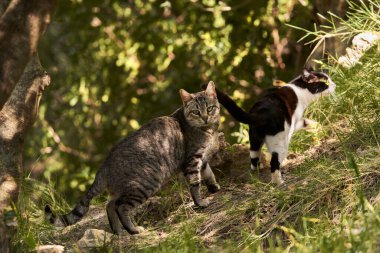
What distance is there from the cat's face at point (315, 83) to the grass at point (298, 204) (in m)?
0.09

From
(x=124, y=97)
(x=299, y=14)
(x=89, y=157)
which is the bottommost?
(x=89, y=157)

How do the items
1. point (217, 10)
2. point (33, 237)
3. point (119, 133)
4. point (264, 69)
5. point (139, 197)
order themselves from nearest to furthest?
point (33, 237) < point (139, 197) < point (217, 10) < point (264, 69) < point (119, 133)

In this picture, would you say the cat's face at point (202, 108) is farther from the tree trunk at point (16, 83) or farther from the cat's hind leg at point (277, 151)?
the tree trunk at point (16, 83)

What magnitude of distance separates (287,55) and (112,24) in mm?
2508

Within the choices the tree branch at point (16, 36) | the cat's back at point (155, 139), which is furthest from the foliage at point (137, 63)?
the tree branch at point (16, 36)

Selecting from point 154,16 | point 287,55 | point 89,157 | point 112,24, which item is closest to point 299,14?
point 287,55

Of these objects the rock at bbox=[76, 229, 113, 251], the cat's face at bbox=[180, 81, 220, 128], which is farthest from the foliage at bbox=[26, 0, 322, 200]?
the rock at bbox=[76, 229, 113, 251]

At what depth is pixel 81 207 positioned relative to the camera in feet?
18.5

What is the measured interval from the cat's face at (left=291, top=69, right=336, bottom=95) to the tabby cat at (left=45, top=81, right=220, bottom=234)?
85 cm

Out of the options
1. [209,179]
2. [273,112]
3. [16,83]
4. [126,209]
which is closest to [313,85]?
[273,112]

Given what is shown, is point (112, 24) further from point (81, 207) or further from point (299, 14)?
point (81, 207)

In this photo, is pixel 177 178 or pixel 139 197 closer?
pixel 139 197

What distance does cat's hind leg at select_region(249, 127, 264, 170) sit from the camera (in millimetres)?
6047

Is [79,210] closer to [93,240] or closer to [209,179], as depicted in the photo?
[93,240]
